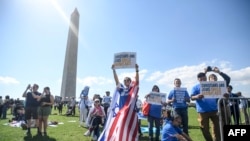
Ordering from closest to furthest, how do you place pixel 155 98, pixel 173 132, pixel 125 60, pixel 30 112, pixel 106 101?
pixel 173 132 < pixel 125 60 < pixel 155 98 < pixel 30 112 < pixel 106 101

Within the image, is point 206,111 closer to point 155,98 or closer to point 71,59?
point 155,98

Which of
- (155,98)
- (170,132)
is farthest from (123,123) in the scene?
(155,98)

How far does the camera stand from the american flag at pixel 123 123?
6746 millimetres

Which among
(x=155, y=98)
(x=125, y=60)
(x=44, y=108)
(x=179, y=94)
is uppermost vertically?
(x=125, y=60)

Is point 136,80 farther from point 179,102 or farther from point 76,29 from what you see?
point 76,29

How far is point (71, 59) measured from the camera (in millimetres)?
46062

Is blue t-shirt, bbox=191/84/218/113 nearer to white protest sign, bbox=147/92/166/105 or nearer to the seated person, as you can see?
the seated person

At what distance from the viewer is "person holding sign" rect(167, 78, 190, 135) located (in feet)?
28.4

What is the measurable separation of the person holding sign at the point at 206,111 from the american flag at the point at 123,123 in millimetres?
1847

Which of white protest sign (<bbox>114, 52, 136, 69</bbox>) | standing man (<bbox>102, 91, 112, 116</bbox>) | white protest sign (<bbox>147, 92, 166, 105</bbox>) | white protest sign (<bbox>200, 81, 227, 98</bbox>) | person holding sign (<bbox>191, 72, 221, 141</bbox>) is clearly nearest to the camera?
white protest sign (<bbox>200, 81, 227, 98</bbox>)

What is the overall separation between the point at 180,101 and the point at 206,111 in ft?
4.64

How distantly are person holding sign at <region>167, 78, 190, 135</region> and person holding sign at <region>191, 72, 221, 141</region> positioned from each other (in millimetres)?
1094

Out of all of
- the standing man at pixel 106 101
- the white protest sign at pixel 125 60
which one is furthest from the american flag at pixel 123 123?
the standing man at pixel 106 101

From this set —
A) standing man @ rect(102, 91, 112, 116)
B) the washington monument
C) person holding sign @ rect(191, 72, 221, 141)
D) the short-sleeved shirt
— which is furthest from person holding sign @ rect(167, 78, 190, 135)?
the washington monument
